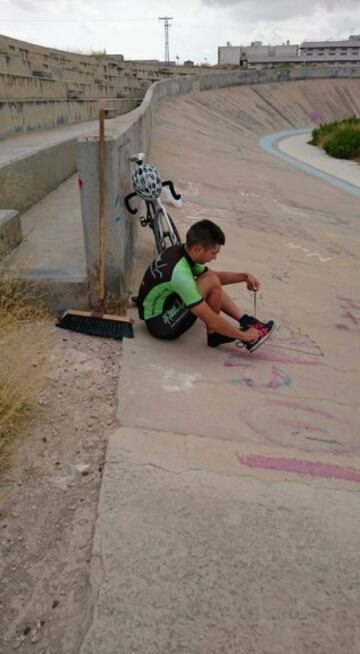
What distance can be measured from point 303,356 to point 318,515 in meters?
1.94

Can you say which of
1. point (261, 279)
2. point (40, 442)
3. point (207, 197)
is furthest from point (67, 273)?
point (207, 197)

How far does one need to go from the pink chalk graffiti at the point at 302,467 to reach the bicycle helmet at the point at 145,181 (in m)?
2.77

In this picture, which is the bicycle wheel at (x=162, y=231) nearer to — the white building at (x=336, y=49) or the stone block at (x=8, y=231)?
the stone block at (x=8, y=231)

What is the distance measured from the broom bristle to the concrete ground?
0.39ft

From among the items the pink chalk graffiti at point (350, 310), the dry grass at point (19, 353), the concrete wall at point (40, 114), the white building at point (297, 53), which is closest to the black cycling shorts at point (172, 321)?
the dry grass at point (19, 353)

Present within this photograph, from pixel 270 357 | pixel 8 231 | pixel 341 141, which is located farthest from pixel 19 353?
pixel 341 141

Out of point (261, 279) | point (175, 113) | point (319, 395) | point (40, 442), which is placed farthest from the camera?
point (175, 113)

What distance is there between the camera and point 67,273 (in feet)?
12.7

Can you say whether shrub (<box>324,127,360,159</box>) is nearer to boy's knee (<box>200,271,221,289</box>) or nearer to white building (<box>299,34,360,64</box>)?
boy's knee (<box>200,271,221,289</box>)

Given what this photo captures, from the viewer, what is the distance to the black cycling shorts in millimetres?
3531

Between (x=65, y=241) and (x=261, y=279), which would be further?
(x=261, y=279)

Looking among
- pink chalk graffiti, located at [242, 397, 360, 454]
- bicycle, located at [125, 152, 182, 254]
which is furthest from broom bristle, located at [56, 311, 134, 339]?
pink chalk graffiti, located at [242, 397, 360, 454]

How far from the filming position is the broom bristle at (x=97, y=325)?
3.55 meters

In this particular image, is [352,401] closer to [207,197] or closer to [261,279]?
[261,279]
